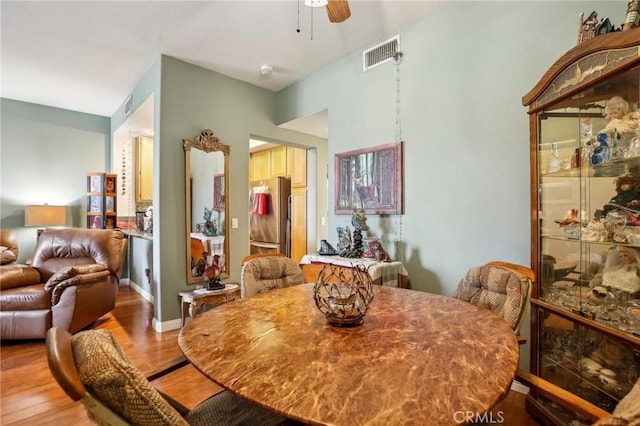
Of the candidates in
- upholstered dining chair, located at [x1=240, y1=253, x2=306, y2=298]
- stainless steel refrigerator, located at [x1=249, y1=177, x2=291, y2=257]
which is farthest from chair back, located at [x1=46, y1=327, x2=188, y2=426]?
stainless steel refrigerator, located at [x1=249, y1=177, x2=291, y2=257]

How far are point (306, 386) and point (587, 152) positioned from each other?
1885 mm

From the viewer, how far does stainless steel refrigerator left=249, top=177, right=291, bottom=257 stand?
5469mm

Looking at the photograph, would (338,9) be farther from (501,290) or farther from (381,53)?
(501,290)

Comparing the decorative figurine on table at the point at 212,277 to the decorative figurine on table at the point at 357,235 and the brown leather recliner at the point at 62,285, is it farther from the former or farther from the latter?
the decorative figurine on table at the point at 357,235

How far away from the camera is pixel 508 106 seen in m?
2.22

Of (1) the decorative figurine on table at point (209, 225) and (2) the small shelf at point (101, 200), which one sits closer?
(1) the decorative figurine on table at point (209, 225)

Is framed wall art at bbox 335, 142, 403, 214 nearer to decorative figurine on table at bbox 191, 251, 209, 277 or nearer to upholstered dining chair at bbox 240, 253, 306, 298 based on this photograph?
upholstered dining chair at bbox 240, 253, 306, 298

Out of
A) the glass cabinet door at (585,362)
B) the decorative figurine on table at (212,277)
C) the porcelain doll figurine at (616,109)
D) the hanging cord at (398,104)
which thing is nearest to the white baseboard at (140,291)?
the decorative figurine on table at (212,277)

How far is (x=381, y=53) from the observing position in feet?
10.0

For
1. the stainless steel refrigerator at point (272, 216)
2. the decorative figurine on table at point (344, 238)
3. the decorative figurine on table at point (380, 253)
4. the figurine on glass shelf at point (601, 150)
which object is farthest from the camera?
the stainless steel refrigerator at point (272, 216)

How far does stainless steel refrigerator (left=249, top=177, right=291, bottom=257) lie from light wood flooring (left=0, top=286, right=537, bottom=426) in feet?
8.21

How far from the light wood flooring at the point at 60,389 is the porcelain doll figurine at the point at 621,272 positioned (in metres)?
0.86

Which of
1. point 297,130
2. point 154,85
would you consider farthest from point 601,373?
point 154,85

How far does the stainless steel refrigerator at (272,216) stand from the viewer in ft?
17.9
